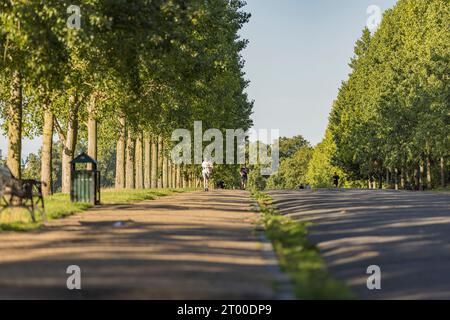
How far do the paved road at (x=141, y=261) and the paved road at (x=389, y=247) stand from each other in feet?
3.23

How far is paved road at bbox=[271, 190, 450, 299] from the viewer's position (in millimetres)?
10109

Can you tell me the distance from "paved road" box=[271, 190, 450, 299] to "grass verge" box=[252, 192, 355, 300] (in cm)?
20

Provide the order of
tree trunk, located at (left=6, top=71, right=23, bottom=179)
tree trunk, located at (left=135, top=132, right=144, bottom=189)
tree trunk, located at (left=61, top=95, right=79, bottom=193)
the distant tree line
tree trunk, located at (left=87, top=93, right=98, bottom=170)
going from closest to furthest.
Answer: the distant tree line < tree trunk, located at (left=6, top=71, right=23, bottom=179) < tree trunk, located at (left=61, top=95, right=79, bottom=193) < tree trunk, located at (left=87, top=93, right=98, bottom=170) < tree trunk, located at (left=135, top=132, right=144, bottom=189)

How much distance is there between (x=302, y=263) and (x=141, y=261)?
2.00 meters

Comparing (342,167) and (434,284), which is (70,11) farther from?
(342,167)

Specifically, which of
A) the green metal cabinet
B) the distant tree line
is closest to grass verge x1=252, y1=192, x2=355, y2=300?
the distant tree line

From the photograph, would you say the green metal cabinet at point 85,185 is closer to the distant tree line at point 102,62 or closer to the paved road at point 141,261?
the distant tree line at point 102,62

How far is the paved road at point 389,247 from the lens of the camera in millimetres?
10109


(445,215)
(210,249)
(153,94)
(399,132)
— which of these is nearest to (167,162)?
(399,132)

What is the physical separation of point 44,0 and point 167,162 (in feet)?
195

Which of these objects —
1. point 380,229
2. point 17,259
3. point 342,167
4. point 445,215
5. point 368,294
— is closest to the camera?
point 368,294

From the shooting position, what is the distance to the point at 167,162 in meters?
79.8

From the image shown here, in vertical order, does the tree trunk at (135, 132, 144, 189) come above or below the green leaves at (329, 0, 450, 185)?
below

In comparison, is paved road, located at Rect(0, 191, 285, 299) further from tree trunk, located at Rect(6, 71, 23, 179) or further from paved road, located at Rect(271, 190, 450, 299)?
tree trunk, located at Rect(6, 71, 23, 179)
